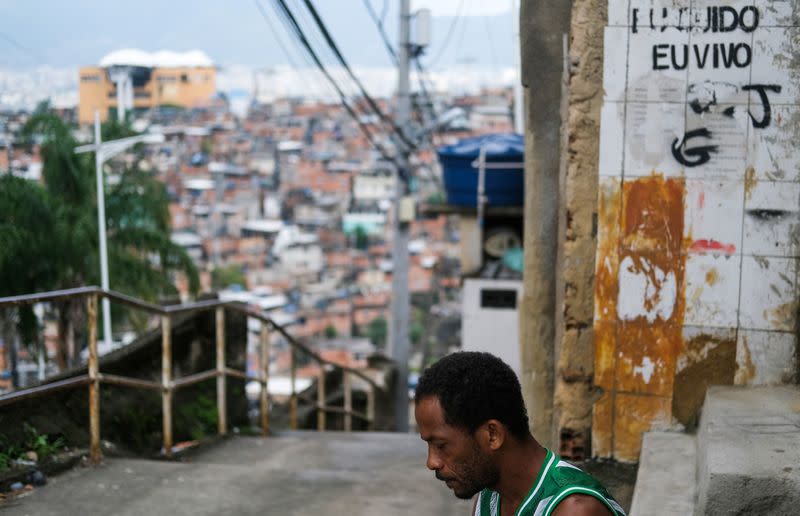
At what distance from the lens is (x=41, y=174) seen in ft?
69.2

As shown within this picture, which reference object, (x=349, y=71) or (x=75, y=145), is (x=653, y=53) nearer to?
(x=349, y=71)

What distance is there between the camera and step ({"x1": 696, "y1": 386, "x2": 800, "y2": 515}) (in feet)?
10.1

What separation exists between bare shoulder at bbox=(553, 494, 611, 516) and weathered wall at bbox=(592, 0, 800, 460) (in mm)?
2642

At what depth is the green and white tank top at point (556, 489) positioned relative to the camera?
1.92 meters

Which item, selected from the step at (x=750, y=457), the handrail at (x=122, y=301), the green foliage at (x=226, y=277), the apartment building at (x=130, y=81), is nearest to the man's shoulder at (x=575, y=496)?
the step at (x=750, y=457)

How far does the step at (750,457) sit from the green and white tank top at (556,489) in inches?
50.4

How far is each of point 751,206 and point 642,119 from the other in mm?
616

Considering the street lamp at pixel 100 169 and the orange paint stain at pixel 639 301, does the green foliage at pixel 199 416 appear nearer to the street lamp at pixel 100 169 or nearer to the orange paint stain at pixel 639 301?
the orange paint stain at pixel 639 301

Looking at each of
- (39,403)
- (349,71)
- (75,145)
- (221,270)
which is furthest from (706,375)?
(221,270)

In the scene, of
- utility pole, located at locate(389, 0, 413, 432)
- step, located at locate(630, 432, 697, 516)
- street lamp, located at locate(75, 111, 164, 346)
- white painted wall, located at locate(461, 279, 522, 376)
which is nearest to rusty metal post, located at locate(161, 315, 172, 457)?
step, located at locate(630, 432, 697, 516)

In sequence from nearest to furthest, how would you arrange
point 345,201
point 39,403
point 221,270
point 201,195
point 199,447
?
point 39,403 → point 199,447 → point 221,270 → point 201,195 → point 345,201

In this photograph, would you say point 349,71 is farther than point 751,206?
Yes

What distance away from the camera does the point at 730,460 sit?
3219 millimetres

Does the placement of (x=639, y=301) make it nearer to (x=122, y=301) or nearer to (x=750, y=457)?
(x=750, y=457)
